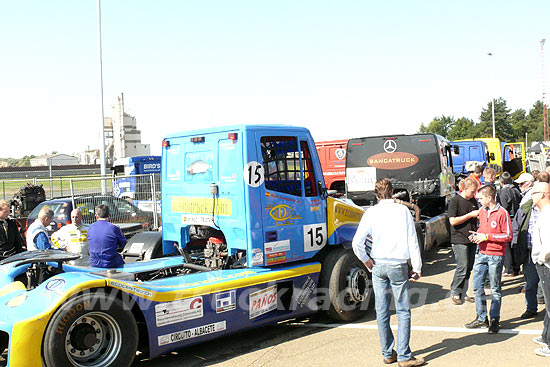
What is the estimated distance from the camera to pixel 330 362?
17.5 ft

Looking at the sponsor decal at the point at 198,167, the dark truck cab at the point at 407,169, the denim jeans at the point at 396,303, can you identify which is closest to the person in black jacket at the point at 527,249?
the denim jeans at the point at 396,303

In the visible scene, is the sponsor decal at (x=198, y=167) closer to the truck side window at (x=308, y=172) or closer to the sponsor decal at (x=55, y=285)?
the truck side window at (x=308, y=172)

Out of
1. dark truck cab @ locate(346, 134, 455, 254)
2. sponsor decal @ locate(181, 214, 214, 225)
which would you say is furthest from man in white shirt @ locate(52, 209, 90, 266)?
dark truck cab @ locate(346, 134, 455, 254)

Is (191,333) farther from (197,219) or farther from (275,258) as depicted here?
(197,219)

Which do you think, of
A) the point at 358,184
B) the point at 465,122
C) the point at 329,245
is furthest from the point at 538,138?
the point at 329,245

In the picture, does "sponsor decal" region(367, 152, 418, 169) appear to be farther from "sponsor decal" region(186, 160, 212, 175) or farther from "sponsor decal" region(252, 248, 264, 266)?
"sponsor decal" region(252, 248, 264, 266)

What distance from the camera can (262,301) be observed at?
6094mm

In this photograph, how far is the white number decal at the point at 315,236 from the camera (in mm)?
6645

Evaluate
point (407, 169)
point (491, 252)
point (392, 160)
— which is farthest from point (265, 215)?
point (392, 160)

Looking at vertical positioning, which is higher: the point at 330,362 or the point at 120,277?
the point at 120,277

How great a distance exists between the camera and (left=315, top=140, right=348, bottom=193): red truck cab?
66.3ft

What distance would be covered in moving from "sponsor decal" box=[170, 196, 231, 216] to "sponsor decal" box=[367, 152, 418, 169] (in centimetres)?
714

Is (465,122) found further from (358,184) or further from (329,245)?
(329,245)

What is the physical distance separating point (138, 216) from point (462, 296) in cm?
912
